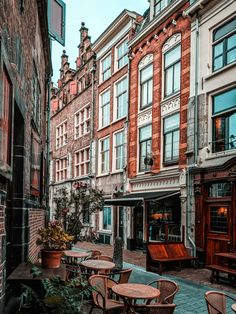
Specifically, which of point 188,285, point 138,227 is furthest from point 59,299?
point 138,227

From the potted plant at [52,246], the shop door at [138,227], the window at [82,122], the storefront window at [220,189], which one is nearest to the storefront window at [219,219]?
the storefront window at [220,189]

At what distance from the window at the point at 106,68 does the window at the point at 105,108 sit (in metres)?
1.14

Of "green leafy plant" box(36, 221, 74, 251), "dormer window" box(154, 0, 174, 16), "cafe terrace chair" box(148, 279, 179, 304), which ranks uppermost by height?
"dormer window" box(154, 0, 174, 16)

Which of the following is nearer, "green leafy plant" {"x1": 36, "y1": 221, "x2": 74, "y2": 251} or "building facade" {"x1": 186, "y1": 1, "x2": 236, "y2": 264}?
"green leafy plant" {"x1": 36, "y1": 221, "x2": 74, "y2": 251}

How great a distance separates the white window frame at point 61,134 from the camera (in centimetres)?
3077

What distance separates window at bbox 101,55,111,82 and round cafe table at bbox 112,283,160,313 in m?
18.3

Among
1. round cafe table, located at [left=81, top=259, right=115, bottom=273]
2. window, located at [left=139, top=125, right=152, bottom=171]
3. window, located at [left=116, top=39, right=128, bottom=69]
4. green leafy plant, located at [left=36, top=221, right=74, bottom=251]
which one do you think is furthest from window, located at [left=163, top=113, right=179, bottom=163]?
green leafy plant, located at [left=36, top=221, right=74, bottom=251]

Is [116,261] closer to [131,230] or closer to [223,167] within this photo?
[223,167]

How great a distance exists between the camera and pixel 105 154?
2275 cm

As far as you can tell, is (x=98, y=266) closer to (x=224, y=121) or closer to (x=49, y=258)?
(x=49, y=258)

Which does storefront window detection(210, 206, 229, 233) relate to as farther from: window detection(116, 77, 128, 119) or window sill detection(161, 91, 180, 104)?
window detection(116, 77, 128, 119)

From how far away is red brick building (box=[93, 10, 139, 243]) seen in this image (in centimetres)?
2003

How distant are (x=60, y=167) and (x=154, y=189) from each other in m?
17.2

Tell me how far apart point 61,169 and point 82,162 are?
5.82m
